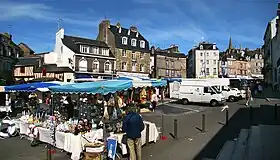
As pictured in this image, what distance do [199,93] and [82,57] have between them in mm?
23219

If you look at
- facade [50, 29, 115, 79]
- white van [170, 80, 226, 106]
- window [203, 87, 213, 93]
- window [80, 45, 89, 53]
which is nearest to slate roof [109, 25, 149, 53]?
facade [50, 29, 115, 79]

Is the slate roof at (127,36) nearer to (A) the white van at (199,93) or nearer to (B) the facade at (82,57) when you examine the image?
(B) the facade at (82,57)

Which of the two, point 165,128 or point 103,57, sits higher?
point 103,57

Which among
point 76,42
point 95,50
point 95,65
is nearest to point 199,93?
point 95,65

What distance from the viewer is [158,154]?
31.2ft

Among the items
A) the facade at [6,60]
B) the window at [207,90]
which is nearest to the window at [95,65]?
the facade at [6,60]

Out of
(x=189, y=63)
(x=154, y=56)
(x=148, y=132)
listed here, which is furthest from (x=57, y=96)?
(x=189, y=63)

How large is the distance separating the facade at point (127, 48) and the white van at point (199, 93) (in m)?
22.7

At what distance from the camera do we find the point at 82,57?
44594mm

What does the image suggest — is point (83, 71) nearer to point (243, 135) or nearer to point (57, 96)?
point (57, 96)

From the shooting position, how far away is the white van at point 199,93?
86.4ft

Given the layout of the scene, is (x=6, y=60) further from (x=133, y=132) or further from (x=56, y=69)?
(x=133, y=132)

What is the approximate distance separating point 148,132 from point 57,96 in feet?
26.6

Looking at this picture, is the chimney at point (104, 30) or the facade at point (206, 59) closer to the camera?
the chimney at point (104, 30)
